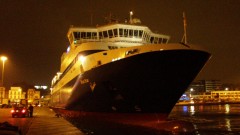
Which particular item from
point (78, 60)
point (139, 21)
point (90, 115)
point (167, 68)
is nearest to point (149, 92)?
point (167, 68)

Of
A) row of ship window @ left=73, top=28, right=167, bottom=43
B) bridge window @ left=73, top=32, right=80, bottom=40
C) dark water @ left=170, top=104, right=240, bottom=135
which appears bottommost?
dark water @ left=170, top=104, right=240, bottom=135

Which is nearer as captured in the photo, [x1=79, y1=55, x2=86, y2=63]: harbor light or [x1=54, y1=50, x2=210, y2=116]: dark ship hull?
[x1=54, y1=50, x2=210, y2=116]: dark ship hull

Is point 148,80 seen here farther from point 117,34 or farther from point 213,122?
point 213,122


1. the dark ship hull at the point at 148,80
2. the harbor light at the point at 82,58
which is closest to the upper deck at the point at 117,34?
the harbor light at the point at 82,58

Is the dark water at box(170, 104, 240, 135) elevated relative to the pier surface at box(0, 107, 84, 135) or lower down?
lower down

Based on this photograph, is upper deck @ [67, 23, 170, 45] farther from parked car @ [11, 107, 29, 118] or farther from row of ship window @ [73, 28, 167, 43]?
parked car @ [11, 107, 29, 118]

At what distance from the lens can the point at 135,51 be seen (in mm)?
16734

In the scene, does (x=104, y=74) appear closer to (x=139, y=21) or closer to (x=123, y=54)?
(x=123, y=54)

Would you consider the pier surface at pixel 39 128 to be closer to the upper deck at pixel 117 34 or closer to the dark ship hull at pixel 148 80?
the dark ship hull at pixel 148 80

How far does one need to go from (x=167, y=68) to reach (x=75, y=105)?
1078 centimetres

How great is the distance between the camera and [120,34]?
23531 millimetres

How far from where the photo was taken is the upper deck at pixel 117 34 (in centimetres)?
2352

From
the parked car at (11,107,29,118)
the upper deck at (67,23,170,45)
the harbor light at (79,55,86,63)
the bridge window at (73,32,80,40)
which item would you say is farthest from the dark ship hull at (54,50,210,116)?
the parked car at (11,107,29,118)

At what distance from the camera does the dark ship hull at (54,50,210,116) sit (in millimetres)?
15859
